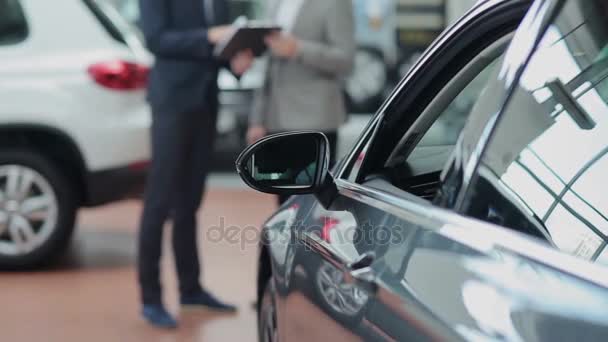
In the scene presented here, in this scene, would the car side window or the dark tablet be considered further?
the dark tablet

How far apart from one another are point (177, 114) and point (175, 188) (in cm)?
34

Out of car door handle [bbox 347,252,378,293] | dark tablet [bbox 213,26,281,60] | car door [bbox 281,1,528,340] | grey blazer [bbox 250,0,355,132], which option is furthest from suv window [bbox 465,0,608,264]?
grey blazer [bbox 250,0,355,132]

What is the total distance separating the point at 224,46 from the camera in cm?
469

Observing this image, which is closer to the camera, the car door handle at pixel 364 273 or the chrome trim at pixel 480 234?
the chrome trim at pixel 480 234

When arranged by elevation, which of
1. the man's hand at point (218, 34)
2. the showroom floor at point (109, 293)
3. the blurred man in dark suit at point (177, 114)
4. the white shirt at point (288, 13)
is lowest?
the showroom floor at point (109, 293)

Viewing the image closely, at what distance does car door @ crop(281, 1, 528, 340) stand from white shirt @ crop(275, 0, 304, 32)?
2.44 metres

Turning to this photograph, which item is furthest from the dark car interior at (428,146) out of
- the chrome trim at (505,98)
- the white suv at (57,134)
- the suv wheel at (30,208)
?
the suv wheel at (30,208)

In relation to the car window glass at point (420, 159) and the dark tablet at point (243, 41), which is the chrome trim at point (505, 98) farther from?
the dark tablet at point (243, 41)

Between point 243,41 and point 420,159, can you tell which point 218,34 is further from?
point 420,159

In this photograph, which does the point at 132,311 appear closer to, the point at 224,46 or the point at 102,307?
the point at 102,307

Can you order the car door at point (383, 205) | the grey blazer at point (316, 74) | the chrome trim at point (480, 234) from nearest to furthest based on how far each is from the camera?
the chrome trim at point (480, 234) → the car door at point (383, 205) → the grey blazer at point (316, 74)

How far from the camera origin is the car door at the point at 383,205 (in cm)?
194

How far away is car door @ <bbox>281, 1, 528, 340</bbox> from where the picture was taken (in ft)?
6.35
